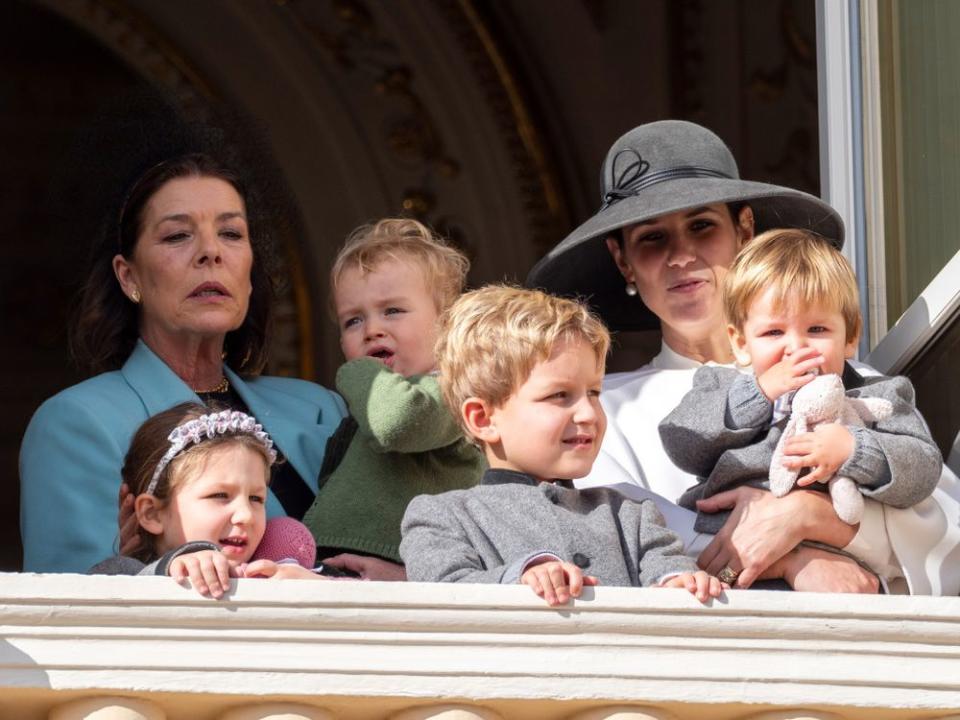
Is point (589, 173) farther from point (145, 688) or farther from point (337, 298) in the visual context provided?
point (145, 688)

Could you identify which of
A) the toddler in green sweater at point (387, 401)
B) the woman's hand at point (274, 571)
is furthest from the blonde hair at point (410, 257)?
the woman's hand at point (274, 571)

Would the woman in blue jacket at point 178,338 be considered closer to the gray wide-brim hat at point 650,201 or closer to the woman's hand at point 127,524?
the woman's hand at point 127,524

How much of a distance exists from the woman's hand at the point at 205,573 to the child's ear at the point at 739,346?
909 millimetres

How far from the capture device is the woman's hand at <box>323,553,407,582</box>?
386cm

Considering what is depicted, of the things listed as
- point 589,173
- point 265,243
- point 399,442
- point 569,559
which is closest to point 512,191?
point 589,173

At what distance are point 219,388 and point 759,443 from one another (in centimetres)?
94

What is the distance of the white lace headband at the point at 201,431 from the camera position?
11.9 ft

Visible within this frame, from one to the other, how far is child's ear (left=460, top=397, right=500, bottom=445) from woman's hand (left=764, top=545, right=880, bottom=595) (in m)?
0.43

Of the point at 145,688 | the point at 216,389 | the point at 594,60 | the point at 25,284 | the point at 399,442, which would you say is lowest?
the point at 145,688

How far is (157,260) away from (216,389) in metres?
0.22

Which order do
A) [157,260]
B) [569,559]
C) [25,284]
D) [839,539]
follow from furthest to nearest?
[25,284] < [157,260] < [839,539] < [569,559]

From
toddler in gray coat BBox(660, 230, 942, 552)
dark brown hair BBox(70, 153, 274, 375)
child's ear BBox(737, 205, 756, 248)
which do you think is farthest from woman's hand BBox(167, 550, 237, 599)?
child's ear BBox(737, 205, 756, 248)

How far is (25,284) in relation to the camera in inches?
252

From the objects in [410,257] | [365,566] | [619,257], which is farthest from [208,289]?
[619,257]
